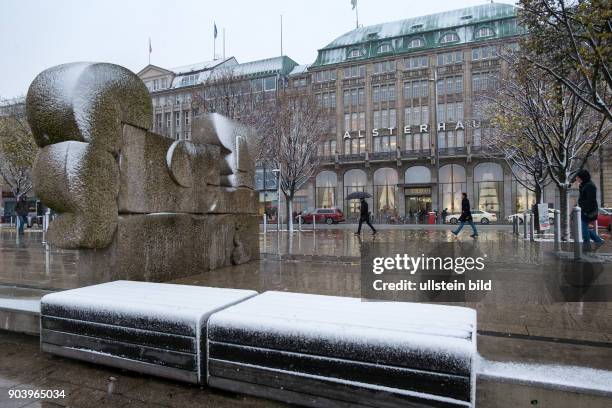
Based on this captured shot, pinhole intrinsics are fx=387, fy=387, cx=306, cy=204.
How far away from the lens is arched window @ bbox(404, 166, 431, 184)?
42.5m

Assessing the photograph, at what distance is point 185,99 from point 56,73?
166 ft

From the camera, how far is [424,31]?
43.9 metres

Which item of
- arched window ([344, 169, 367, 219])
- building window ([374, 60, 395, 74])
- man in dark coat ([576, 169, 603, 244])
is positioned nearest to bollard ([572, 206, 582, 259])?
man in dark coat ([576, 169, 603, 244])

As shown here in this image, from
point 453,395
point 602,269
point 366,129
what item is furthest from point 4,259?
point 366,129

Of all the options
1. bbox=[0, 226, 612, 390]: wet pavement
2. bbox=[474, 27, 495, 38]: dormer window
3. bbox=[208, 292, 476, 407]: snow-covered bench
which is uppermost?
bbox=[474, 27, 495, 38]: dormer window

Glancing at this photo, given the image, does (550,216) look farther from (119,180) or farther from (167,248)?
(119,180)

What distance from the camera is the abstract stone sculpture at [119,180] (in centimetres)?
393

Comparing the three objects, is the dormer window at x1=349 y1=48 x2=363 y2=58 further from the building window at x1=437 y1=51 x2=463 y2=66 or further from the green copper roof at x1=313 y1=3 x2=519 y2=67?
the building window at x1=437 y1=51 x2=463 y2=66

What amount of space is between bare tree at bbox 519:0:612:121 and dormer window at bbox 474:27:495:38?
3671cm

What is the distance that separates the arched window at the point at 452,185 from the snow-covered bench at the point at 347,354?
42026 millimetres

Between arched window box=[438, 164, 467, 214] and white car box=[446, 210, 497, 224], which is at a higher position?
arched window box=[438, 164, 467, 214]

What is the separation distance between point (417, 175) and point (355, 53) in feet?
56.0

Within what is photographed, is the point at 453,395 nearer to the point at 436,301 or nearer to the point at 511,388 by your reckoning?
the point at 511,388

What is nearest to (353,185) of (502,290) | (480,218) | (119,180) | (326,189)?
(326,189)
